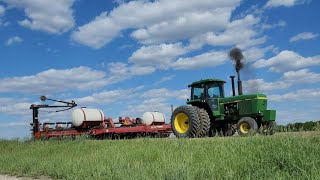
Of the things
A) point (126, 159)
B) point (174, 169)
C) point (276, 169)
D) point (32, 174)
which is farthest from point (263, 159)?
point (32, 174)

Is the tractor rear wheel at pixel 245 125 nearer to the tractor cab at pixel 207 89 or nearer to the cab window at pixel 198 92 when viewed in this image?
the tractor cab at pixel 207 89

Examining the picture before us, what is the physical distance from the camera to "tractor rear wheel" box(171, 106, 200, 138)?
18.9 metres

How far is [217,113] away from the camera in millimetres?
19781

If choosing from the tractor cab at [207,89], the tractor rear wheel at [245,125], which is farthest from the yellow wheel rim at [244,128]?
the tractor cab at [207,89]

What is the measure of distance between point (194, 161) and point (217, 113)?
358 inches

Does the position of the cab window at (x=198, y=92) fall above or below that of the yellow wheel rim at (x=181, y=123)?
above

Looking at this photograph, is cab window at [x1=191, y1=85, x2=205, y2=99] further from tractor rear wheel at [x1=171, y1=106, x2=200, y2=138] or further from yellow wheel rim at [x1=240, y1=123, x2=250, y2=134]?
yellow wheel rim at [x1=240, y1=123, x2=250, y2=134]

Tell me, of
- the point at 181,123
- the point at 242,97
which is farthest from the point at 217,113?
the point at 181,123

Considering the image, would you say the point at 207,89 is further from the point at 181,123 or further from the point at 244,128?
the point at 244,128

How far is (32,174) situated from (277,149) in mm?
6790

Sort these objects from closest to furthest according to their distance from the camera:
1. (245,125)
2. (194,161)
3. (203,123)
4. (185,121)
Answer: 1. (194,161)
2. (245,125)
3. (203,123)
4. (185,121)

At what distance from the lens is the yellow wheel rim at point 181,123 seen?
20.0m

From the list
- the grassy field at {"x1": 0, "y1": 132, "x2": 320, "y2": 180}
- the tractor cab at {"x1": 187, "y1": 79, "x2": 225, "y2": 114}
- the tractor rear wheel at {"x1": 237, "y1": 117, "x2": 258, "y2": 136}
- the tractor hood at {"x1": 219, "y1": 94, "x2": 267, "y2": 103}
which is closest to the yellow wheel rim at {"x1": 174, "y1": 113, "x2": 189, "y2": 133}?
the tractor cab at {"x1": 187, "y1": 79, "x2": 225, "y2": 114}

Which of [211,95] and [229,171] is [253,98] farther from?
[229,171]
